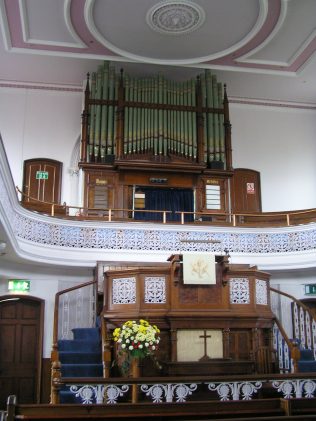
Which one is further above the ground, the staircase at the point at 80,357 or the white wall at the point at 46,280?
the white wall at the point at 46,280

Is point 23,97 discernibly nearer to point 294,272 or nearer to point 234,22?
point 234,22

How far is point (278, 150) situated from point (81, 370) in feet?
34.1

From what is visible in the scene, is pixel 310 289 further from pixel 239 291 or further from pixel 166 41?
pixel 166 41

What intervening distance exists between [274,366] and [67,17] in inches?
365

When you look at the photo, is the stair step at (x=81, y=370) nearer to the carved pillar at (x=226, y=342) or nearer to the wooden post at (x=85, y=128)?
the carved pillar at (x=226, y=342)

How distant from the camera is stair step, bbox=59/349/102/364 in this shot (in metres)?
9.58

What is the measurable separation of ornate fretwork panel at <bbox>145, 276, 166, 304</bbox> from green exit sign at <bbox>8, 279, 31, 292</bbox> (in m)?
3.92

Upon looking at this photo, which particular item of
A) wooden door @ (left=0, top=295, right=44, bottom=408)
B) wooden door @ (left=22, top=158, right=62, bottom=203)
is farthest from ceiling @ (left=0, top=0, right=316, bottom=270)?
wooden door @ (left=22, top=158, right=62, bottom=203)

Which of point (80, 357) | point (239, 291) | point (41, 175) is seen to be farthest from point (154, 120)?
point (80, 357)

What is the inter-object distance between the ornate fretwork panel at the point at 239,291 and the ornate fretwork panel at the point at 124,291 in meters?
1.79

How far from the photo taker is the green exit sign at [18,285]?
489 inches

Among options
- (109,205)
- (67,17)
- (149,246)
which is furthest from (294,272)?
(67,17)

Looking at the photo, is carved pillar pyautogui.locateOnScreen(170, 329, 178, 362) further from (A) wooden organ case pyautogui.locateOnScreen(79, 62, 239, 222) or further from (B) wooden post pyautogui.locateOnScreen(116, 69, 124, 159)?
(B) wooden post pyautogui.locateOnScreen(116, 69, 124, 159)

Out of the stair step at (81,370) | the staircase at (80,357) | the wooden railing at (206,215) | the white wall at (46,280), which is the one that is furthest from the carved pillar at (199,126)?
the stair step at (81,370)
